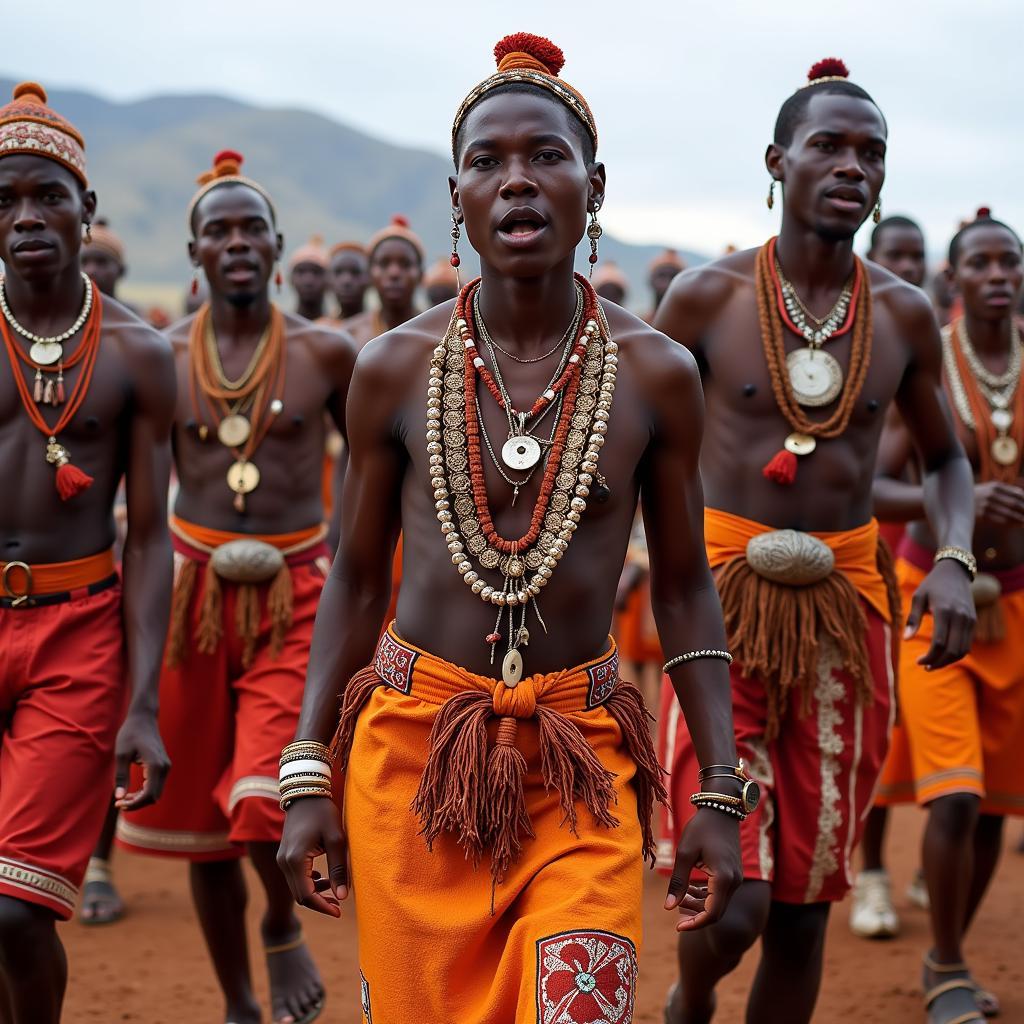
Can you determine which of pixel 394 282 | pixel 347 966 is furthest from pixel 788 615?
pixel 394 282

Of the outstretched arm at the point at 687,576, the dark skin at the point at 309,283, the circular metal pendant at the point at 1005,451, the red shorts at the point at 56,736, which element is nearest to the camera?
the outstretched arm at the point at 687,576

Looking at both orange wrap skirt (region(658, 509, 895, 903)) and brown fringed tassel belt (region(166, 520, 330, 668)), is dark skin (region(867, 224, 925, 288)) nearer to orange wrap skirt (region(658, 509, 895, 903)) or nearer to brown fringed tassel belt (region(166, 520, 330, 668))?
orange wrap skirt (region(658, 509, 895, 903))

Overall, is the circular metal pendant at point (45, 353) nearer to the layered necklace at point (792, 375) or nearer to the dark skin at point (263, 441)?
the dark skin at point (263, 441)

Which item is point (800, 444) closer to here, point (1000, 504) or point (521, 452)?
point (1000, 504)

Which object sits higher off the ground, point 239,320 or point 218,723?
point 239,320

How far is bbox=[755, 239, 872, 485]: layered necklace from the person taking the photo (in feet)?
15.9

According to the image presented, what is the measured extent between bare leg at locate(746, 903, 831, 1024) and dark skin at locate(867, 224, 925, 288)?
495 cm

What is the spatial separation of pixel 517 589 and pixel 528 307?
65cm

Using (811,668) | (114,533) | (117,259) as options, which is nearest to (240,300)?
(114,533)

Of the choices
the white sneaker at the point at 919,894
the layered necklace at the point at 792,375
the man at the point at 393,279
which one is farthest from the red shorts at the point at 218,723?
the man at the point at 393,279

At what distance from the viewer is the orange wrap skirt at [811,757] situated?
4797 mm

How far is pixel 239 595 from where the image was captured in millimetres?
5926

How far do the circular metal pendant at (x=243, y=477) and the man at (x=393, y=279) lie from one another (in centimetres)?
335

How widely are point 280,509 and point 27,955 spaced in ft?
7.44
